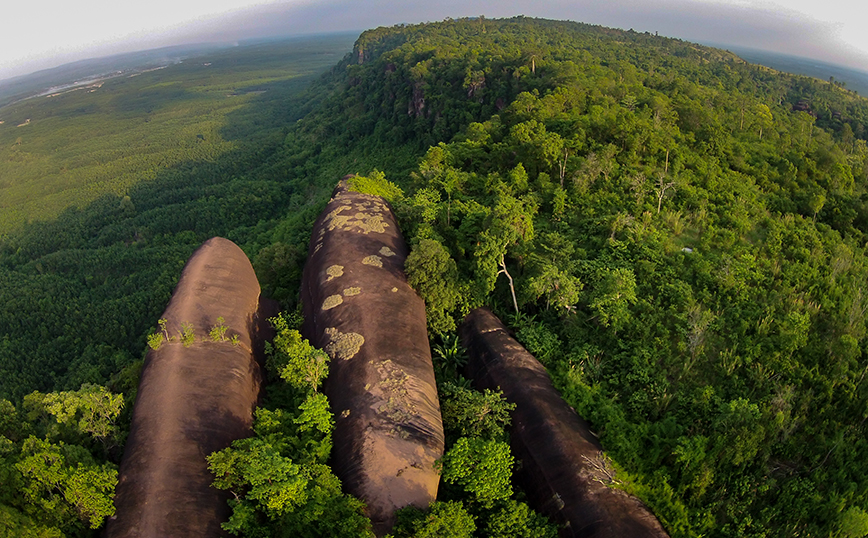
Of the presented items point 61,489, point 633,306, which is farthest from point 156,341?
point 633,306

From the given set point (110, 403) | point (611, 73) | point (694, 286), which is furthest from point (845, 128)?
point (110, 403)

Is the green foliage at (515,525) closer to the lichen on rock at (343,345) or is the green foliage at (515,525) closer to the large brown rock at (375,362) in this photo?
the large brown rock at (375,362)

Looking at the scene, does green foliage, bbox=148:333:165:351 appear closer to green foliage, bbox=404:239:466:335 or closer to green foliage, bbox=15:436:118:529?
green foliage, bbox=15:436:118:529

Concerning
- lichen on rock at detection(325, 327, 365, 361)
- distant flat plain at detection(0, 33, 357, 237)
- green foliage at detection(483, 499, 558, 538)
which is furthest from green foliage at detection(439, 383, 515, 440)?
distant flat plain at detection(0, 33, 357, 237)

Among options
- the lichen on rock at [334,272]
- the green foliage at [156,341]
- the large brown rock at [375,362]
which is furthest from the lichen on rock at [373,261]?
the green foliage at [156,341]

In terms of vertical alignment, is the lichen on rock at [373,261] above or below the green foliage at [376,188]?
below
